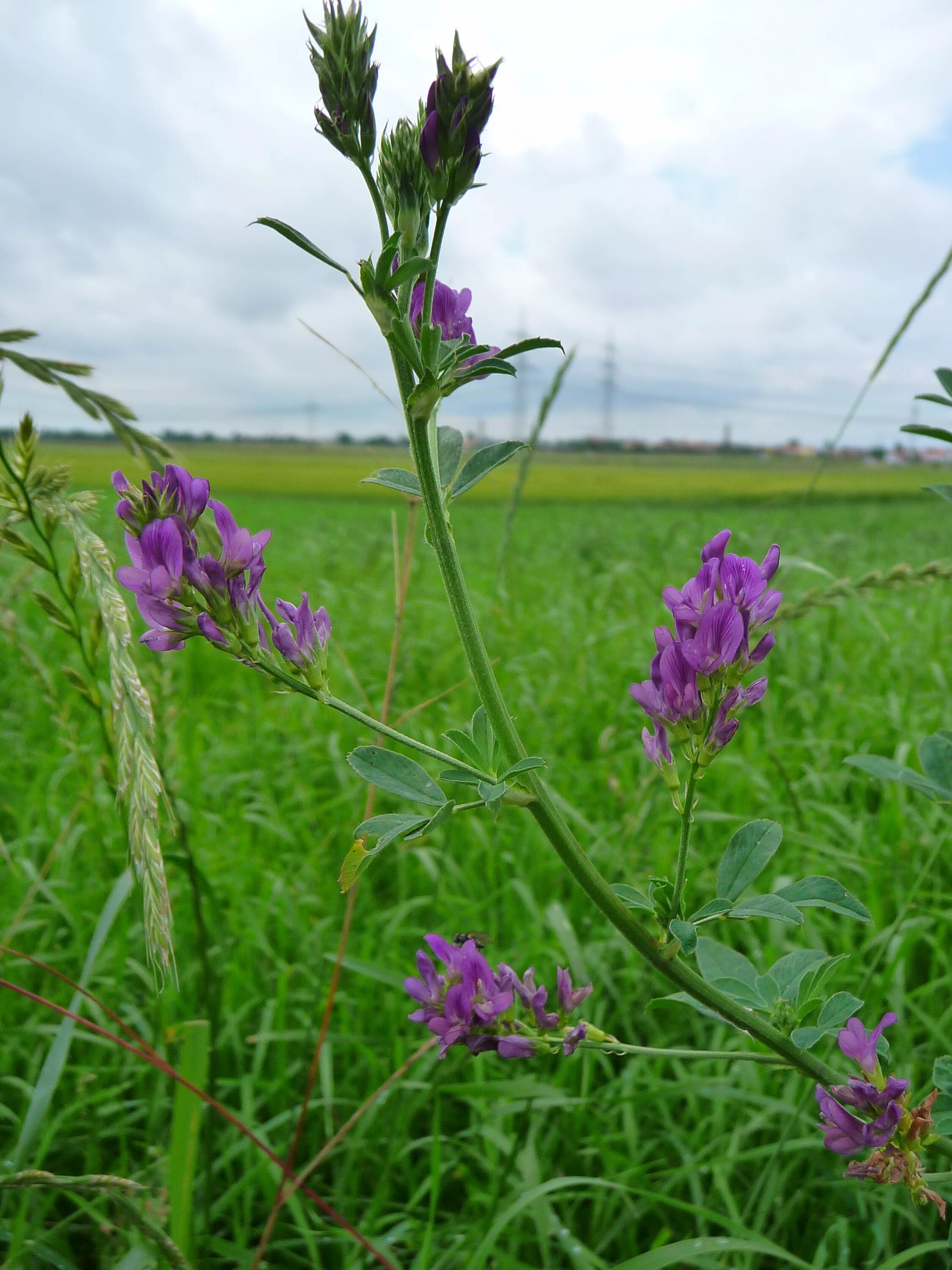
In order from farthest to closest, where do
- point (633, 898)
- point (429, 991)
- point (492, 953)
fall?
point (492, 953) < point (429, 991) < point (633, 898)

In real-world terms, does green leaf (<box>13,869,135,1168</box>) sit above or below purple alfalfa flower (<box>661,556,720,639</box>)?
below

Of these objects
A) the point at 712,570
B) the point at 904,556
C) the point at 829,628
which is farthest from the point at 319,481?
the point at 712,570

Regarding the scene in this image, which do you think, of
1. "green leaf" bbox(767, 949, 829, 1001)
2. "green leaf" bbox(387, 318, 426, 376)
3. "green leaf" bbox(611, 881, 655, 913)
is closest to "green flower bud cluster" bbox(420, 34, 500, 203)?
"green leaf" bbox(387, 318, 426, 376)

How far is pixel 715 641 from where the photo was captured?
813mm

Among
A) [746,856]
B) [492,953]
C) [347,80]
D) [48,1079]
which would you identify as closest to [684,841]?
[746,856]

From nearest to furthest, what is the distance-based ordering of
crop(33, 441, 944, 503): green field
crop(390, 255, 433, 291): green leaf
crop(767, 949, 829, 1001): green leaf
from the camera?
1. crop(390, 255, 433, 291): green leaf
2. crop(767, 949, 829, 1001): green leaf
3. crop(33, 441, 944, 503): green field

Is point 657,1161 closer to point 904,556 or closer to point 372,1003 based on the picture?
point 372,1003

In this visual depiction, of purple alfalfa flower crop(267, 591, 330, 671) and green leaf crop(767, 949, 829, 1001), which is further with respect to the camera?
green leaf crop(767, 949, 829, 1001)

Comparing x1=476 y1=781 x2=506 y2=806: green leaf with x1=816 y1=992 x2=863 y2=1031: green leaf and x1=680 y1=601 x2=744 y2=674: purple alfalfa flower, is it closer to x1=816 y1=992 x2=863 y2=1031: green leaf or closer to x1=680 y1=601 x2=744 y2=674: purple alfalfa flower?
x1=680 y1=601 x2=744 y2=674: purple alfalfa flower

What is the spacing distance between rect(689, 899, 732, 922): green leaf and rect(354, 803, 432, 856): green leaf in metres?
0.27

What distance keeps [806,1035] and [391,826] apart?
1.69 ft

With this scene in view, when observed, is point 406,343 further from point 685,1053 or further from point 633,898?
point 685,1053

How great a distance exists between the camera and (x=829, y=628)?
149 inches

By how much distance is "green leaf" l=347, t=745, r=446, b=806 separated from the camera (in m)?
0.85
